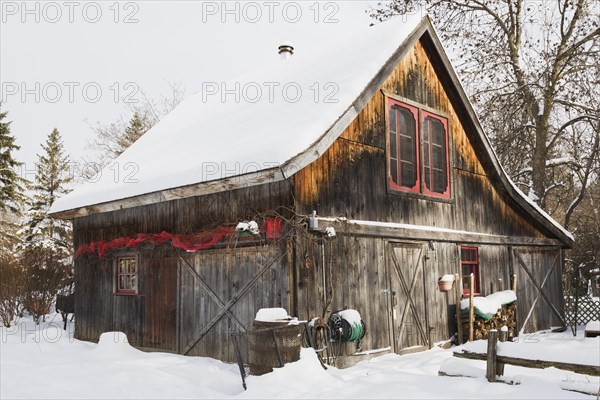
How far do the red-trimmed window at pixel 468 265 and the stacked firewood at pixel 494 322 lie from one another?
765mm

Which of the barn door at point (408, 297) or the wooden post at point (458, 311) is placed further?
the wooden post at point (458, 311)

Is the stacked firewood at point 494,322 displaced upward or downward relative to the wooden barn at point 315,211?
downward

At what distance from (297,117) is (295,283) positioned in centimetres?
291

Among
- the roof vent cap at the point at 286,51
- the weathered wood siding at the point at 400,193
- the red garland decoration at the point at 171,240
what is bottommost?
the red garland decoration at the point at 171,240

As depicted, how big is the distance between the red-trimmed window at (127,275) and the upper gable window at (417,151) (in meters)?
5.75

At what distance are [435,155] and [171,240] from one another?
237 inches

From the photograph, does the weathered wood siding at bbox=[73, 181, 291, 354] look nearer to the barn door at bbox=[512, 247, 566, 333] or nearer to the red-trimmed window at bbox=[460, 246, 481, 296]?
the red-trimmed window at bbox=[460, 246, 481, 296]

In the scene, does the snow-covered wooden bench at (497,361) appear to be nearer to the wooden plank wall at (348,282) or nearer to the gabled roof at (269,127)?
the wooden plank wall at (348,282)

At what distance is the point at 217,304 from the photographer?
32.8ft

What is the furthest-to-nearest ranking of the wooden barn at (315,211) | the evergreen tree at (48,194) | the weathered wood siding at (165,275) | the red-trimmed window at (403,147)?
the evergreen tree at (48,194) → the red-trimmed window at (403,147) → the weathered wood siding at (165,275) → the wooden barn at (315,211)

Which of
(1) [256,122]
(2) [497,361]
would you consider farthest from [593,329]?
(1) [256,122]

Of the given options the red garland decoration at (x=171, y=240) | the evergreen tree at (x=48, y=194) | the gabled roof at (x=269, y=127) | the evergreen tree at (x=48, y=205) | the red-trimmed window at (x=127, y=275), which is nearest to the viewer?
the gabled roof at (x=269, y=127)

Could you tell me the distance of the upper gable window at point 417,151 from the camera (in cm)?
1130

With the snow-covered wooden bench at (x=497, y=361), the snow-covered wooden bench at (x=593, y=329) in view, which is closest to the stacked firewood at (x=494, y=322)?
the snow-covered wooden bench at (x=593, y=329)
